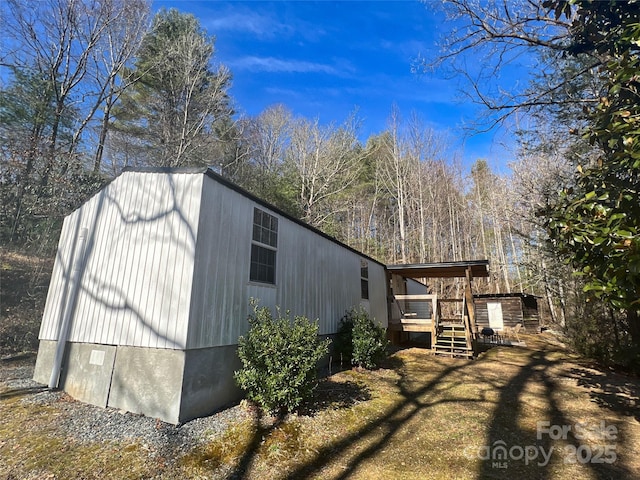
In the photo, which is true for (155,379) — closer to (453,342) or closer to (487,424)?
(487,424)

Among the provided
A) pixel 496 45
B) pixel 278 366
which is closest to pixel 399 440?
pixel 278 366

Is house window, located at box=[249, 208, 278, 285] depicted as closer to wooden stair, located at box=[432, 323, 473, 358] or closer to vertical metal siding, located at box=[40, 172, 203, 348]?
vertical metal siding, located at box=[40, 172, 203, 348]

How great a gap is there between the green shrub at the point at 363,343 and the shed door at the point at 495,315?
13.6m

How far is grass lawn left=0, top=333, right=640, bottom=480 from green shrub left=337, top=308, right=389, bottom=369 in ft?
3.30

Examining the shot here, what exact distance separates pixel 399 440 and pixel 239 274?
3.56 meters

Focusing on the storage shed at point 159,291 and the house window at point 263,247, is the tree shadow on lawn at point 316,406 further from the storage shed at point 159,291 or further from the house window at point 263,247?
the house window at point 263,247

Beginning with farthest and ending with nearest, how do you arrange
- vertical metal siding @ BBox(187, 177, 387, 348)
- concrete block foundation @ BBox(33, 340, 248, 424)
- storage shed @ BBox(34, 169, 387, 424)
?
vertical metal siding @ BBox(187, 177, 387, 348)
storage shed @ BBox(34, 169, 387, 424)
concrete block foundation @ BBox(33, 340, 248, 424)

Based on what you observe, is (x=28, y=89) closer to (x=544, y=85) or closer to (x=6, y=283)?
(x=6, y=283)

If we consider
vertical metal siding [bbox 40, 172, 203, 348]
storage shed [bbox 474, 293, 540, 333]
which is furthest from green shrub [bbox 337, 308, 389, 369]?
storage shed [bbox 474, 293, 540, 333]

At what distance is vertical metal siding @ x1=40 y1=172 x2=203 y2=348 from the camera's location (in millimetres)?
4559

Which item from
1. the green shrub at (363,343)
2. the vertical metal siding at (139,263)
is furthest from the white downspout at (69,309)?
the green shrub at (363,343)

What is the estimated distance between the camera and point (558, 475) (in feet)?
11.2

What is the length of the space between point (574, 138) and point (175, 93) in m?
16.5

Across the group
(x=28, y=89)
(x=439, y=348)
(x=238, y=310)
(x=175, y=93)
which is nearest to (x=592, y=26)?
(x=238, y=310)
